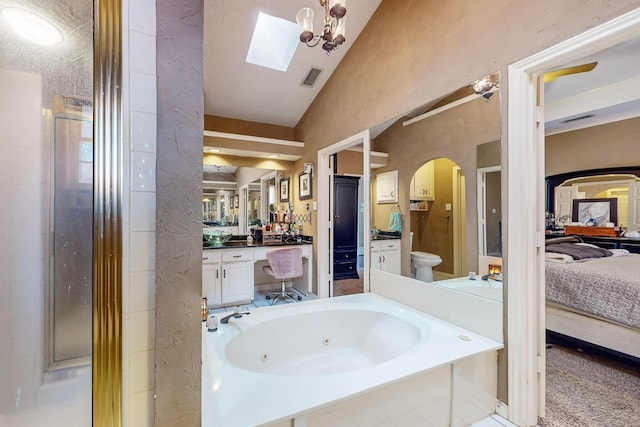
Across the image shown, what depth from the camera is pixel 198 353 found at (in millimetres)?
830

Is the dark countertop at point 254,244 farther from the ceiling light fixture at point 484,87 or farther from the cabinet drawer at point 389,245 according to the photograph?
the ceiling light fixture at point 484,87

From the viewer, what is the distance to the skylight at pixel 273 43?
3033 millimetres

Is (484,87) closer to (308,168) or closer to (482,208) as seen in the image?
(482,208)

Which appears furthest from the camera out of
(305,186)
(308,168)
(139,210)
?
(305,186)

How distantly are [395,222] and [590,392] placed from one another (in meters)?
1.79

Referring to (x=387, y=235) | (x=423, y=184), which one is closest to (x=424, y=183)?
(x=423, y=184)

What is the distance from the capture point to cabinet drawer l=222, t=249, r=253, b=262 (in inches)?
137

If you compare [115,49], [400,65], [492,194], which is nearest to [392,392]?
[492,194]

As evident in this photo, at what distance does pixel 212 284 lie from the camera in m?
3.37

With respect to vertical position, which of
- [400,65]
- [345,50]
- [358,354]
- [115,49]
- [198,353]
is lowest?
[358,354]

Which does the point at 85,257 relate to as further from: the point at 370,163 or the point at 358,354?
the point at 370,163

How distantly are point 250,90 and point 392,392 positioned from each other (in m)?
3.55

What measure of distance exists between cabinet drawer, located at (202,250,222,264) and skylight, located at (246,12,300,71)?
2330 millimetres

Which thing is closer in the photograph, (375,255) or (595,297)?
(595,297)
